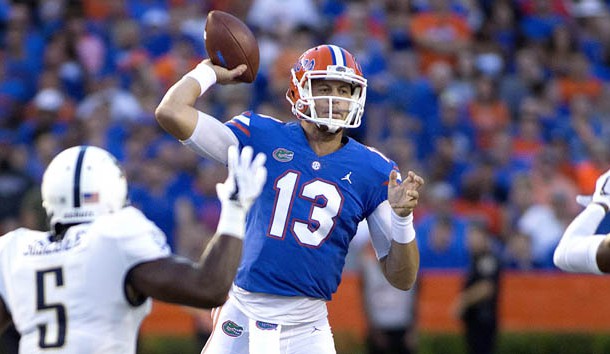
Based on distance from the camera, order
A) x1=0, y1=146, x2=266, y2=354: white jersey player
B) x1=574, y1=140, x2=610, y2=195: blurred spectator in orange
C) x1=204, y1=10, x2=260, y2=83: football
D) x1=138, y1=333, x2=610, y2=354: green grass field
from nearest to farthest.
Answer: x1=0, y1=146, x2=266, y2=354: white jersey player, x1=204, y1=10, x2=260, y2=83: football, x1=138, y1=333, x2=610, y2=354: green grass field, x1=574, y1=140, x2=610, y2=195: blurred spectator in orange

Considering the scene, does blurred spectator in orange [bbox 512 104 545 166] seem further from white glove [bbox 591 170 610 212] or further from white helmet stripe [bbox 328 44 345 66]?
white glove [bbox 591 170 610 212]

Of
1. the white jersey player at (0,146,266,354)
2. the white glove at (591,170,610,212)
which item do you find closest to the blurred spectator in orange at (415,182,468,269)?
the white glove at (591,170,610,212)

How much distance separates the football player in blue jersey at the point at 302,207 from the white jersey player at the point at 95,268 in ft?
3.24

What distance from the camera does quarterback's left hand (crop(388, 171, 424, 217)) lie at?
462cm

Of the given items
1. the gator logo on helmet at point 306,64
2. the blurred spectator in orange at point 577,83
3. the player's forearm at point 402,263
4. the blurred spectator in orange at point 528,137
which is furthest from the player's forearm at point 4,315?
the blurred spectator in orange at point 577,83

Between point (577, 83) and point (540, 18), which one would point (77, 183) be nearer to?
point (577, 83)

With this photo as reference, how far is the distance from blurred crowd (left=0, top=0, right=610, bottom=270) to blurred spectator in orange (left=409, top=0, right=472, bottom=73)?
0.05 ft

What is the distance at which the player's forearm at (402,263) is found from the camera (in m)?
4.84

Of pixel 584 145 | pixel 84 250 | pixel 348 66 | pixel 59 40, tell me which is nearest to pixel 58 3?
pixel 59 40

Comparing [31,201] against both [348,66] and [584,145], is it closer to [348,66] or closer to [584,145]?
[348,66]

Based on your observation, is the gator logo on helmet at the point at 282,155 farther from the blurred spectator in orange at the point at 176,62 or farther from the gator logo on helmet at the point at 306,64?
the blurred spectator in orange at the point at 176,62

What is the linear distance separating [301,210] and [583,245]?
1225 millimetres

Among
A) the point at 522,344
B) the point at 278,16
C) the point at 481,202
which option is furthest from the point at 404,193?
the point at 278,16

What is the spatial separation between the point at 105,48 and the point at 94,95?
2.67ft
